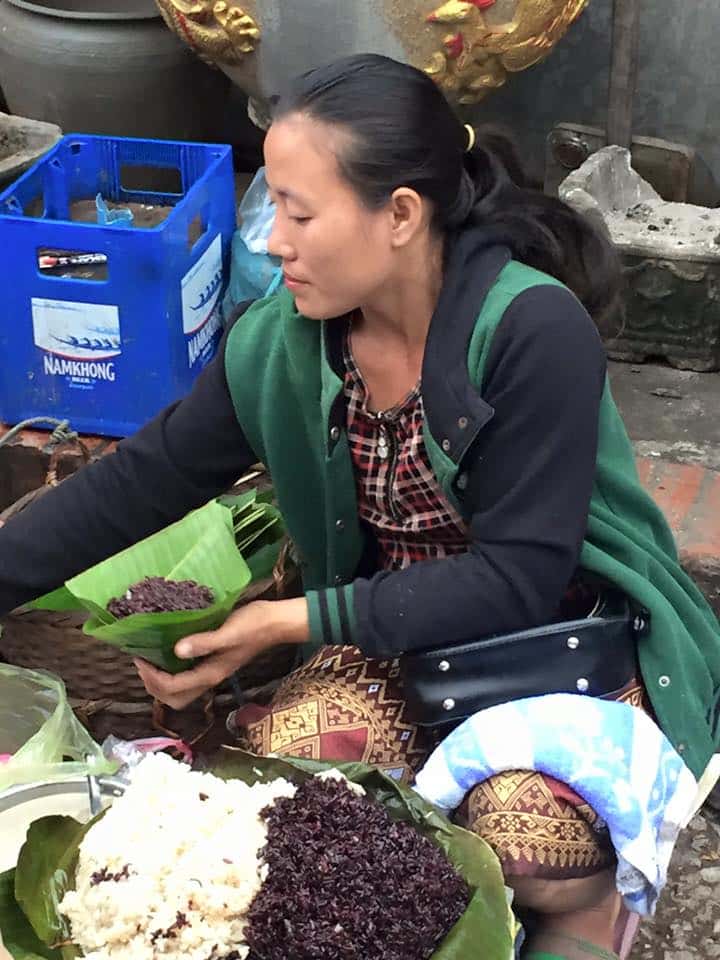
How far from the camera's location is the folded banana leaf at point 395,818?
140 cm

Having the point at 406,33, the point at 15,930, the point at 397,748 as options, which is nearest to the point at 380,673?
the point at 397,748

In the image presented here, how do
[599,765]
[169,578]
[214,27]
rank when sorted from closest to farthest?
[599,765]
[169,578]
[214,27]

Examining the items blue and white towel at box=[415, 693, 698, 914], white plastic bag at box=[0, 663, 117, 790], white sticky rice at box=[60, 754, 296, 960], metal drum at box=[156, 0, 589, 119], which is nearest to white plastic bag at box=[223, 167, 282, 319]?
metal drum at box=[156, 0, 589, 119]

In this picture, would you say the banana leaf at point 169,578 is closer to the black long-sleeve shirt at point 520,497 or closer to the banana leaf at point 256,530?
the banana leaf at point 256,530

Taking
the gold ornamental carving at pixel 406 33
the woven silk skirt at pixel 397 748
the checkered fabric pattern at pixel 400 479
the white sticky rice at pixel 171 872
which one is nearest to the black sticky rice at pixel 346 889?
the white sticky rice at pixel 171 872

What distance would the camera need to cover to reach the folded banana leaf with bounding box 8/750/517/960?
1397 millimetres

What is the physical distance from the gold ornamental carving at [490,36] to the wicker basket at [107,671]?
159 centimetres

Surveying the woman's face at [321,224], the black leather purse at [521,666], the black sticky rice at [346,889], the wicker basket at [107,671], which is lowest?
the wicker basket at [107,671]

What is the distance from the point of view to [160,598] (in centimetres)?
186

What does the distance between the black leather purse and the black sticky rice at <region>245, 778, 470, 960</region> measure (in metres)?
0.36

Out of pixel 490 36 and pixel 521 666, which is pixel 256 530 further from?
pixel 490 36

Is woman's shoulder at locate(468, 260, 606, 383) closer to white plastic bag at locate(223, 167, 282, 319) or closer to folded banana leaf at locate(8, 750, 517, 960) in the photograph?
folded banana leaf at locate(8, 750, 517, 960)

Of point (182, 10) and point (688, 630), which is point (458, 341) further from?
point (182, 10)

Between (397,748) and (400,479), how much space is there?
1.28 feet
